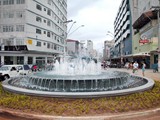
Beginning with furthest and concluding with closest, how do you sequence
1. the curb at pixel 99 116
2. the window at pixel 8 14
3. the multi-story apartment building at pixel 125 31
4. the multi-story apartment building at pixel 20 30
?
the multi-story apartment building at pixel 125 31 < the window at pixel 8 14 < the multi-story apartment building at pixel 20 30 < the curb at pixel 99 116

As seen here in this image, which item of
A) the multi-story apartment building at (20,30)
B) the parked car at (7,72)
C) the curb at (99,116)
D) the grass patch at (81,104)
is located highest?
the multi-story apartment building at (20,30)

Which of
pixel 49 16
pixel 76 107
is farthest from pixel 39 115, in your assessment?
pixel 49 16

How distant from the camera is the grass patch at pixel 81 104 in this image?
286 inches

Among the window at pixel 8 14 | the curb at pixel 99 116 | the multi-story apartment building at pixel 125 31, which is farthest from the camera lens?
the multi-story apartment building at pixel 125 31

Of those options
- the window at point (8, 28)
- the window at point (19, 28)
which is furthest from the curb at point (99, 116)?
the window at point (8, 28)

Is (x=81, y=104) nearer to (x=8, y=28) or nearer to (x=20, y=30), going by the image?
(x=20, y=30)

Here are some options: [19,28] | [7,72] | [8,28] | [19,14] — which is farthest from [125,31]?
[7,72]

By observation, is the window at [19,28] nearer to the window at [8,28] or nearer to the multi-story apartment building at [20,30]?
the multi-story apartment building at [20,30]

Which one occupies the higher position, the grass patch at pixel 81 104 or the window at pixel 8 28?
the window at pixel 8 28

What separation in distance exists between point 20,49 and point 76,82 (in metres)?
35.0

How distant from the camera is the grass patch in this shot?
7270mm

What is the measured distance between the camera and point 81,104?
7.77 m

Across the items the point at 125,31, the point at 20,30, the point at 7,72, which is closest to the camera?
the point at 7,72

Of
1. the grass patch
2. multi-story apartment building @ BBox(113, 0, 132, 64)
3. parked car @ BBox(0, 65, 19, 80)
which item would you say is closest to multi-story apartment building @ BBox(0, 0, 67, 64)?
parked car @ BBox(0, 65, 19, 80)
